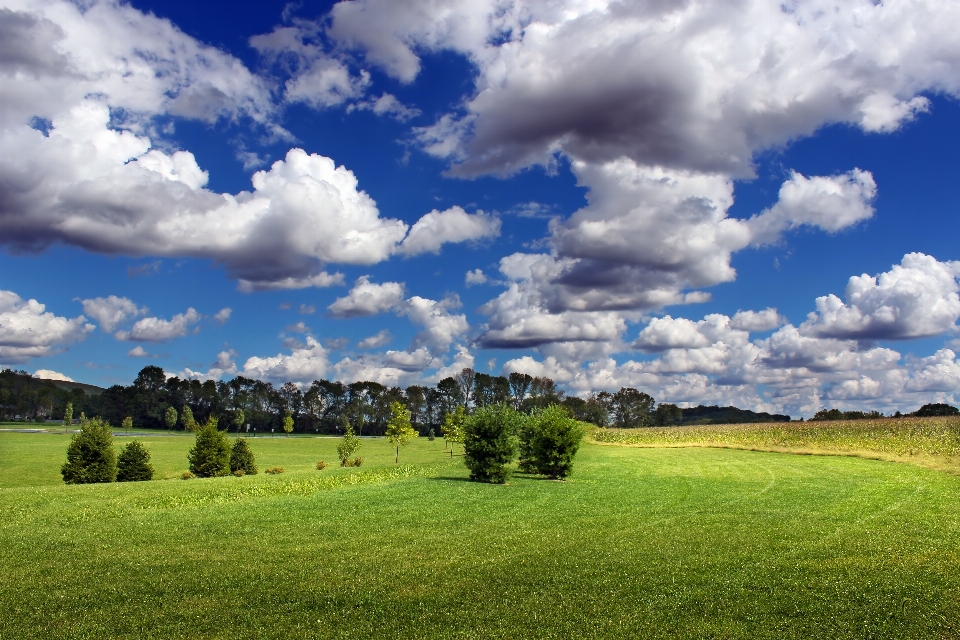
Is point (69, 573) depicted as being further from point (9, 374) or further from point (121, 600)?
point (9, 374)

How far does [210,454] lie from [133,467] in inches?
169

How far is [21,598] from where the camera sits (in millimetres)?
9695

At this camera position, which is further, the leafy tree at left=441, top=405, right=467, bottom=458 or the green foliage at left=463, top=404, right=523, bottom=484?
the leafy tree at left=441, top=405, right=467, bottom=458

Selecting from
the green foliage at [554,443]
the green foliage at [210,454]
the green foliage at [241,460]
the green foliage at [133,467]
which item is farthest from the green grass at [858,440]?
the green foliage at [133,467]

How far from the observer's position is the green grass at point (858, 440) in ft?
131

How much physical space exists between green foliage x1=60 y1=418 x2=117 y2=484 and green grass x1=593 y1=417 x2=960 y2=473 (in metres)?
43.9

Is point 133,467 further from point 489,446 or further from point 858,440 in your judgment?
point 858,440

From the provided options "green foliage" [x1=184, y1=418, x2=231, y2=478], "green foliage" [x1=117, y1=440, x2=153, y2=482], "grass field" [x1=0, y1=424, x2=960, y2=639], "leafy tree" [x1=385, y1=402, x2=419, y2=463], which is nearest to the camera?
"grass field" [x1=0, y1=424, x2=960, y2=639]

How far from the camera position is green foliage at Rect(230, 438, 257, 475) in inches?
1491

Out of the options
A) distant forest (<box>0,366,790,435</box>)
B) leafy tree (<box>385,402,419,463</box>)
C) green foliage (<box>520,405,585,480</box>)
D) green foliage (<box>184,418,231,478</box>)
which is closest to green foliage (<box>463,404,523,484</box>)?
green foliage (<box>520,405,585,480</box>)

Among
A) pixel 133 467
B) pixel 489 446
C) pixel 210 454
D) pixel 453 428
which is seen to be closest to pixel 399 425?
pixel 453 428

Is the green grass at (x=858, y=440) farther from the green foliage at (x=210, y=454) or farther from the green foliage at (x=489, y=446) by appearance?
the green foliage at (x=210, y=454)

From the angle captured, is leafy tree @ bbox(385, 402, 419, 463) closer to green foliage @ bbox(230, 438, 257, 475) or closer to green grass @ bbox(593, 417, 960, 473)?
green foliage @ bbox(230, 438, 257, 475)

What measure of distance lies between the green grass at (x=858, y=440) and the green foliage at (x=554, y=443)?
64.4ft
